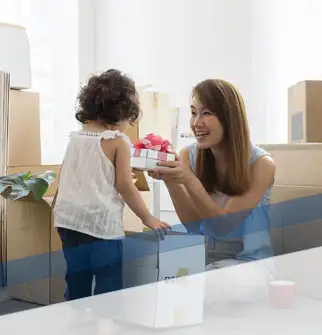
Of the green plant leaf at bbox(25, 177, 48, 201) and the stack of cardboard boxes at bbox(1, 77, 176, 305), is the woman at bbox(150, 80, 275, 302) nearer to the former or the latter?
the stack of cardboard boxes at bbox(1, 77, 176, 305)

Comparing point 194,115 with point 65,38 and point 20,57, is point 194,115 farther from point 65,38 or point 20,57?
point 65,38

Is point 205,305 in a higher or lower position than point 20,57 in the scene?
lower

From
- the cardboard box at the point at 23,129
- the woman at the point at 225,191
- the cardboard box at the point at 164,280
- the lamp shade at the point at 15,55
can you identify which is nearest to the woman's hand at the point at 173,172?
the woman at the point at 225,191

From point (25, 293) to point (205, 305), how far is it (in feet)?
0.63

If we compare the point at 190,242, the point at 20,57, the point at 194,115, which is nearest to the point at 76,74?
the point at 20,57

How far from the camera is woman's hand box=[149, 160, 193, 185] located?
83cm

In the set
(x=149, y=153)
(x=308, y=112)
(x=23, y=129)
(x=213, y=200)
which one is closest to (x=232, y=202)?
(x=213, y=200)

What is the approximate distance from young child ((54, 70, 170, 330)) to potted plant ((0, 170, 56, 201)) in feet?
0.26

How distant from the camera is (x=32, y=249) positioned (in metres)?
0.68

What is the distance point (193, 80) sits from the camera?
2184mm

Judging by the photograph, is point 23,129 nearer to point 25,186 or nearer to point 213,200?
point 25,186

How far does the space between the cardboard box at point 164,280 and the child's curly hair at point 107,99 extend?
0.40 m

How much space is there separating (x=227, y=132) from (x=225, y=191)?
15cm

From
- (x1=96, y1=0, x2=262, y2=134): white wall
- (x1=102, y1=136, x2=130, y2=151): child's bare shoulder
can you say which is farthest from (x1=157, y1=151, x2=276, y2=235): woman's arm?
(x1=96, y1=0, x2=262, y2=134): white wall
